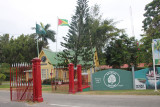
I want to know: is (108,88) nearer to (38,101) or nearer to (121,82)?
(121,82)

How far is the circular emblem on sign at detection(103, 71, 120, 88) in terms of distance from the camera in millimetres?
16188

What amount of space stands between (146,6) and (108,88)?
74.2 ft

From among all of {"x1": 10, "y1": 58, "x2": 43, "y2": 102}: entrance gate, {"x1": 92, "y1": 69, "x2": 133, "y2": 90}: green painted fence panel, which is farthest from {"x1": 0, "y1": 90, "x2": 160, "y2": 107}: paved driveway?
{"x1": 92, "y1": 69, "x2": 133, "y2": 90}: green painted fence panel

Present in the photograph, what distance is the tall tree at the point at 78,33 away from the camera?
2378 cm

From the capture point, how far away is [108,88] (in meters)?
16.3

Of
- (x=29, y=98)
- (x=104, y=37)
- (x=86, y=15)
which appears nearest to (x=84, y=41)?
(x=86, y=15)

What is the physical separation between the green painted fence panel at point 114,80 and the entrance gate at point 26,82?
Answer: 27.9 feet

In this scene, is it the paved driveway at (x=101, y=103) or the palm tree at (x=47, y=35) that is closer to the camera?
the paved driveway at (x=101, y=103)

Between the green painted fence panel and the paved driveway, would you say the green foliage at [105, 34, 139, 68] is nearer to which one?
the green painted fence panel

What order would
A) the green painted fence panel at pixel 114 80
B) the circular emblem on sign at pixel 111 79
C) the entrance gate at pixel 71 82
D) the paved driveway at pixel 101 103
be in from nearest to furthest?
1. the paved driveway at pixel 101 103
2. the entrance gate at pixel 71 82
3. the green painted fence panel at pixel 114 80
4. the circular emblem on sign at pixel 111 79

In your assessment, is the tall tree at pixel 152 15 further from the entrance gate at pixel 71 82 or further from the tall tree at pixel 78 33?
the entrance gate at pixel 71 82

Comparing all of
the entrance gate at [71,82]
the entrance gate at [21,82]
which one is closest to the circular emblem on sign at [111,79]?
the entrance gate at [71,82]

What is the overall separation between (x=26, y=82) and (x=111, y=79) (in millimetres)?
9429

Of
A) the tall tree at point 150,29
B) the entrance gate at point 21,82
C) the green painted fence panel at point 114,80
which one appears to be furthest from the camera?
the tall tree at point 150,29
